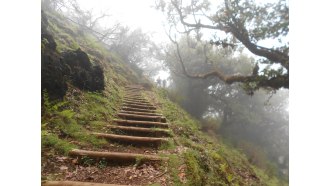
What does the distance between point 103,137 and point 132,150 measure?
1.55 ft

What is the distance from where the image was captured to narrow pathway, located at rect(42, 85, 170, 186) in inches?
89.8

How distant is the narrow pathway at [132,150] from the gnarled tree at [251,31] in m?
2.13

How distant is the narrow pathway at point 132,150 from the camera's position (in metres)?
2.28

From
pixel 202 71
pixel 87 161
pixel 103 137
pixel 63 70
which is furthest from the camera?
pixel 202 71

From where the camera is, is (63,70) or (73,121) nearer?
(73,121)

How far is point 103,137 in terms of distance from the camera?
3145 mm

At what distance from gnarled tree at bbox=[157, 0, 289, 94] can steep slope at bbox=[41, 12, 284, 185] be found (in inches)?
69.8

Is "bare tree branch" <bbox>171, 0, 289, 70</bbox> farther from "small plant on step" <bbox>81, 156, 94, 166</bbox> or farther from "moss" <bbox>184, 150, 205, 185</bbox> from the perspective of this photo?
"small plant on step" <bbox>81, 156, 94, 166</bbox>

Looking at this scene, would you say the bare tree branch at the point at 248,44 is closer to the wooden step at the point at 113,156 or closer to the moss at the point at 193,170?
the moss at the point at 193,170

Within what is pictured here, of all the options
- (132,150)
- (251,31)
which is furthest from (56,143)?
(251,31)

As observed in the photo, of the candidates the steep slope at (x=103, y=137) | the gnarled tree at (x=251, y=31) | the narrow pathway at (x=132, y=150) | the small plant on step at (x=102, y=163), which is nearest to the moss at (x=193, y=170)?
the steep slope at (x=103, y=137)

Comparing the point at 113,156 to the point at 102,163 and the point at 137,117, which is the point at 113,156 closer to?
the point at 102,163

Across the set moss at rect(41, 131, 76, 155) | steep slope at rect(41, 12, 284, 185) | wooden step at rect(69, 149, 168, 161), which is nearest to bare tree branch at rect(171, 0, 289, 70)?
steep slope at rect(41, 12, 284, 185)
